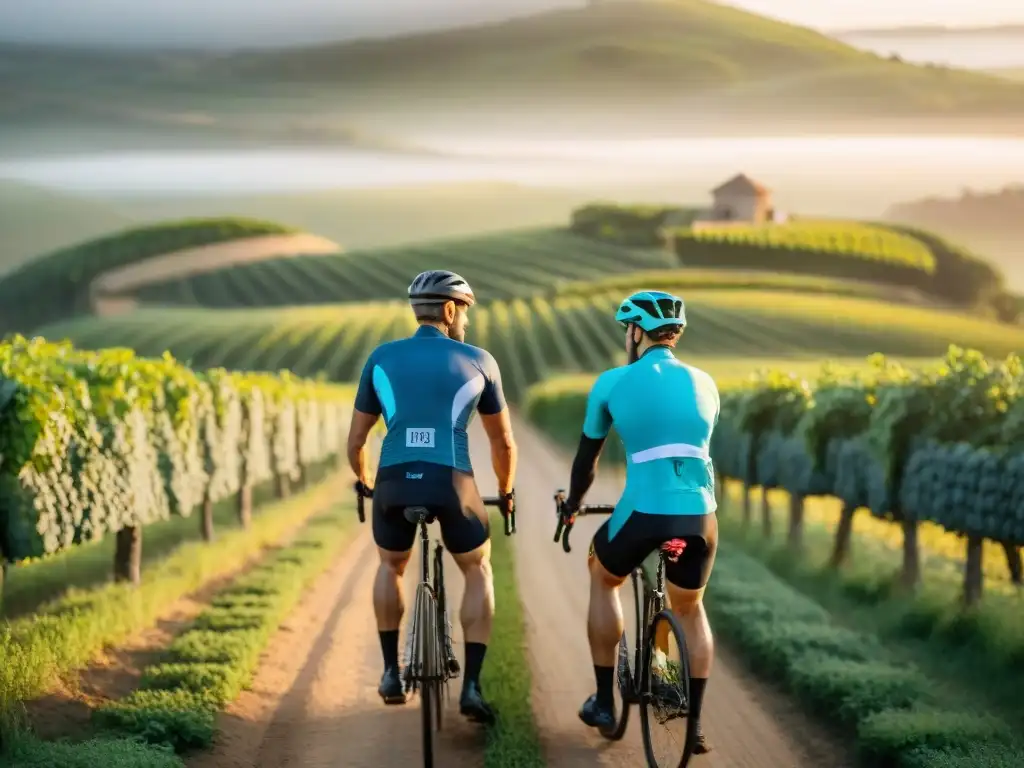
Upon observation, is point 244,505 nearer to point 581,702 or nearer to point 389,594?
point 581,702

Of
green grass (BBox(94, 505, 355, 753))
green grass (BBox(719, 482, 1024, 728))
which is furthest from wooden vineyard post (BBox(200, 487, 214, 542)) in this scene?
green grass (BBox(719, 482, 1024, 728))

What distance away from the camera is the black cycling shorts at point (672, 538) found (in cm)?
632

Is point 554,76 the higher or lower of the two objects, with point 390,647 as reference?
higher

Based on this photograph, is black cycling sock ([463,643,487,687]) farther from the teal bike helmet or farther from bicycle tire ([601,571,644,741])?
the teal bike helmet

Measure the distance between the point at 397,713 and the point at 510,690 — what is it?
84 centimetres

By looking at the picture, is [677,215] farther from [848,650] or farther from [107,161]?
[848,650]

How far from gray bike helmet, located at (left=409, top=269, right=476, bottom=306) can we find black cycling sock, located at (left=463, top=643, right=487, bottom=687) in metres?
2.11

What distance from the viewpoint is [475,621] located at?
7242 millimetres

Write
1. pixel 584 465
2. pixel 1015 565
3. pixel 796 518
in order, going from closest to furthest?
pixel 584 465 < pixel 1015 565 < pixel 796 518

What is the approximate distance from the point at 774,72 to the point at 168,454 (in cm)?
3201

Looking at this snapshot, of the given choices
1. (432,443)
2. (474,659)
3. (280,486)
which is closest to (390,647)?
(474,659)

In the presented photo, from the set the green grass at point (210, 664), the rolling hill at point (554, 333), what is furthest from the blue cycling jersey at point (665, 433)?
the rolling hill at point (554, 333)

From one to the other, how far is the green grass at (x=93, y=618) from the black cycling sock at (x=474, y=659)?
2.70 m

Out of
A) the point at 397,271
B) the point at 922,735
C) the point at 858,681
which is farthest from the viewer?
the point at 397,271
